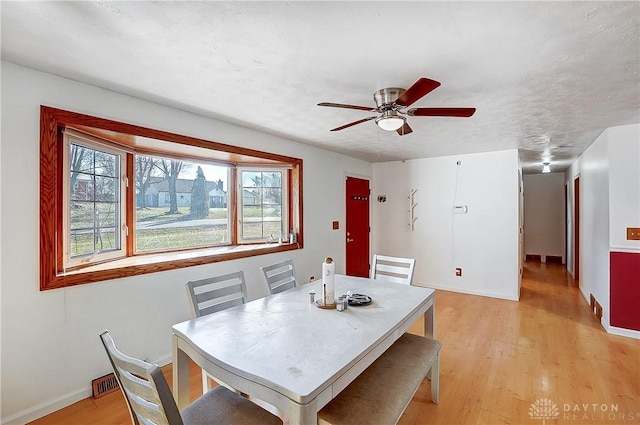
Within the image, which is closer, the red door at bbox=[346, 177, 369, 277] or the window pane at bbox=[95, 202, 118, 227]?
the window pane at bbox=[95, 202, 118, 227]

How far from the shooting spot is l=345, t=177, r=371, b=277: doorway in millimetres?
5113

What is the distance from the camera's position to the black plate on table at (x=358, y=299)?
1.97 metres

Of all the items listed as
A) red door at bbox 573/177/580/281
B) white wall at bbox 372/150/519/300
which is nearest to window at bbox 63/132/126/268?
white wall at bbox 372/150/519/300

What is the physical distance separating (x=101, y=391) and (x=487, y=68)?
3.52 meters

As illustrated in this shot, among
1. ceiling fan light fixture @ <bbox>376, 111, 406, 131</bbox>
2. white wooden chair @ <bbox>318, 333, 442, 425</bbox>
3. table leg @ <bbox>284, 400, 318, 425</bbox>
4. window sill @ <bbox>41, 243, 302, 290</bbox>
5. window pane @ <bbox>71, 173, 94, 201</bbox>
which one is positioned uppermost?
ceiling fan light fixture @ <bbox>376, 111, 406, 131</bbox>

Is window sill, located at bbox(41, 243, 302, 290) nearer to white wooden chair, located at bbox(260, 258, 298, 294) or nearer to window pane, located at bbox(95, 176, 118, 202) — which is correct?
window pane, located at bbox(95, 176, 118, 202)

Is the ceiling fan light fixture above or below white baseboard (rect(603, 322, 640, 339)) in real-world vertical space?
above

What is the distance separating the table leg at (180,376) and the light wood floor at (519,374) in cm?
76

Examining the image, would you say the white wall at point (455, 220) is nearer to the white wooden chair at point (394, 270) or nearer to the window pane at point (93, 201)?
the white wooden chair at point (394, 270)

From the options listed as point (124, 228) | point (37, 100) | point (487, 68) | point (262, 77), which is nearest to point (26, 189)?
point (37, 100)

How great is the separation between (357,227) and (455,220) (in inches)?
64.3

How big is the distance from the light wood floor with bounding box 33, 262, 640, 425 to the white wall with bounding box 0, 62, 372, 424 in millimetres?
226

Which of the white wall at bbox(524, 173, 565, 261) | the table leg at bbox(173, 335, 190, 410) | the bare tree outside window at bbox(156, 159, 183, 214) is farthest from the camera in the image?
the white wall at bbox(524, 173, 565, 261)

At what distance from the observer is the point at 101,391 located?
2.18m
